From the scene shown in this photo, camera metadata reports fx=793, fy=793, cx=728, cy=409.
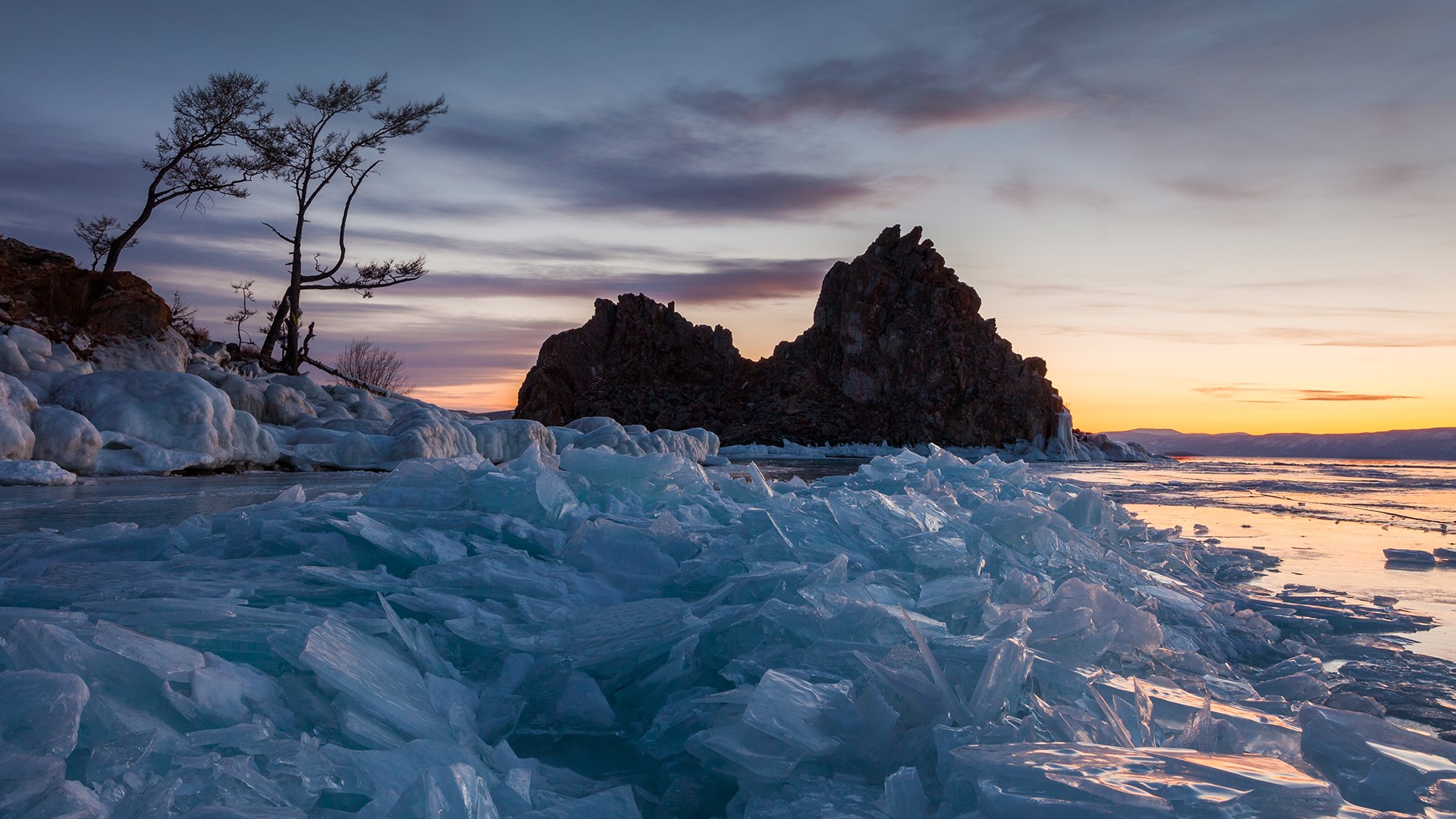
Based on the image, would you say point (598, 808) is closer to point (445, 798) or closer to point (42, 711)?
point (445, 798)

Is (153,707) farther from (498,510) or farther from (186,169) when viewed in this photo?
(186,169)

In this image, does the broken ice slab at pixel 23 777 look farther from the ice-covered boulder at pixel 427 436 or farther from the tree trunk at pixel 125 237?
the tree trunk at pixel 125 237

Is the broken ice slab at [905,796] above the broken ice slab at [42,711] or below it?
below

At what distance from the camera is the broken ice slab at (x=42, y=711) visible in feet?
3.84

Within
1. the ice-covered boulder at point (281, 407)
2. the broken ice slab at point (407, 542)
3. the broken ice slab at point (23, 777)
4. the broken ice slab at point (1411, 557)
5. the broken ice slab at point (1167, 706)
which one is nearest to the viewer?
the broken ice slab at point (23, 777)

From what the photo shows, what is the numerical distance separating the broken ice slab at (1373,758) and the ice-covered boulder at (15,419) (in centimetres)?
1009

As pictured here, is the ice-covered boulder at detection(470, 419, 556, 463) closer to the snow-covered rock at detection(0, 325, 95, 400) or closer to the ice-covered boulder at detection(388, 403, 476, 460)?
the ice-covered boulder at detection(388, 403, 476, 460)

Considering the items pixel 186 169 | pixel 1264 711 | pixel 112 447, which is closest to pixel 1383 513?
pixel 1264 711

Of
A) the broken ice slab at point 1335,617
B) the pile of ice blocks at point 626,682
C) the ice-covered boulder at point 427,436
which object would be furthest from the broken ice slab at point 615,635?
the ice-covered boulder at point 427,436

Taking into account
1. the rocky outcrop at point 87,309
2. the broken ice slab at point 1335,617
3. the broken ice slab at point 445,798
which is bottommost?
the broken ice slab at point 1335,617

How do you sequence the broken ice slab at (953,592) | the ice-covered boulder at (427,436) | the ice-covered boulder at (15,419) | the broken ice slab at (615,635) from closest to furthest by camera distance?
the broken ice slab at (615,635), the broken ice slab at (953,592), the ice-covered boulder at (15,419), the ice-covered boulder at (427,436)

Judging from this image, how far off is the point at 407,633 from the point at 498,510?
1.16m

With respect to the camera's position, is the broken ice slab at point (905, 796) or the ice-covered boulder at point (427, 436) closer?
the broken ice slab at point (905, 796)

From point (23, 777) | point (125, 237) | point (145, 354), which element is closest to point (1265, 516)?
point (23, 777)
